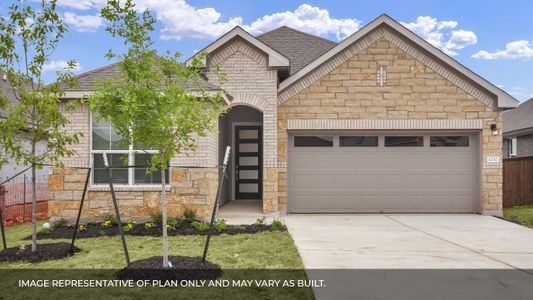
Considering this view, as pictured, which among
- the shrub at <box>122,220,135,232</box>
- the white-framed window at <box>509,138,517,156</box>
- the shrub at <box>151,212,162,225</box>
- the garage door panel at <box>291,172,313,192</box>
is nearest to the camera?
the shrub at <box>122,220,135,232</box>

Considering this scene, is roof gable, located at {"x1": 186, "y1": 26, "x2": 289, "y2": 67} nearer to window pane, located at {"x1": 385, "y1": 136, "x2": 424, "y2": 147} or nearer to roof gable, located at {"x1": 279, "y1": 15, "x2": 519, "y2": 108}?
roof gable, located at {"x1": 279, "y1": 15, "x2": 519, "y2": 108}

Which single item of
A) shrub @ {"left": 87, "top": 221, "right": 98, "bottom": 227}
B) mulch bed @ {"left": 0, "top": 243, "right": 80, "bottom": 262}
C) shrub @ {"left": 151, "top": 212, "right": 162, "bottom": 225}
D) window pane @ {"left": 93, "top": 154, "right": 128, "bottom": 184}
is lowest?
mulch bed @ {"left": 0, "top": 243, "right": 80, "bottom": 262}

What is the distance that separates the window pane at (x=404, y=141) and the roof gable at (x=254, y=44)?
4.16 m

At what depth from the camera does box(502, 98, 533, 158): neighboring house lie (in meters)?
23.7

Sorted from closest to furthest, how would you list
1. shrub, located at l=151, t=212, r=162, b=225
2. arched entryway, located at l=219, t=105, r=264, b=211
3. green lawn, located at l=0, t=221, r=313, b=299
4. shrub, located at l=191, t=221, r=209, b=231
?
green lawn, located at l=0, t=221, r=313, b=299, shrub, located at l=191, t=221, r=209, b=231, shrub, located at l=151, t=212, r=162, b=225, arched entryway, located at l=219, t=105, r=264, b=211

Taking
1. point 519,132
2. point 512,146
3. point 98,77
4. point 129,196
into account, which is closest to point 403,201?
point 129,196

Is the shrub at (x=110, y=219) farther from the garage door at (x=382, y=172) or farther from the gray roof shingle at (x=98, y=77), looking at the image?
the garage door at (x=382, y=172)

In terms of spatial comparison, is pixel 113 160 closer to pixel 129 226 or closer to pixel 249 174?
pixel 129 226

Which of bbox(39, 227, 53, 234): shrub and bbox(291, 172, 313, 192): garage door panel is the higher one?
bbox(291, 172, 313, 192): garage door panel

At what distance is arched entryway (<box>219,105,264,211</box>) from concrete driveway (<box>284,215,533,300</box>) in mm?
5306

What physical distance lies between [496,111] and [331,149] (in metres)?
5.22

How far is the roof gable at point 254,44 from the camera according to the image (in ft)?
44.6

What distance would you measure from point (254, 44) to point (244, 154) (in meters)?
5.80

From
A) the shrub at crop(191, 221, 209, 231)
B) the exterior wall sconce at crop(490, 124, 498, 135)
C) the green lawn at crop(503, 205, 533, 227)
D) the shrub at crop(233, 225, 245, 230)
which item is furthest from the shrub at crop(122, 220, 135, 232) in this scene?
the exterior wall sconce at crop(490, 124, 498, 135)
